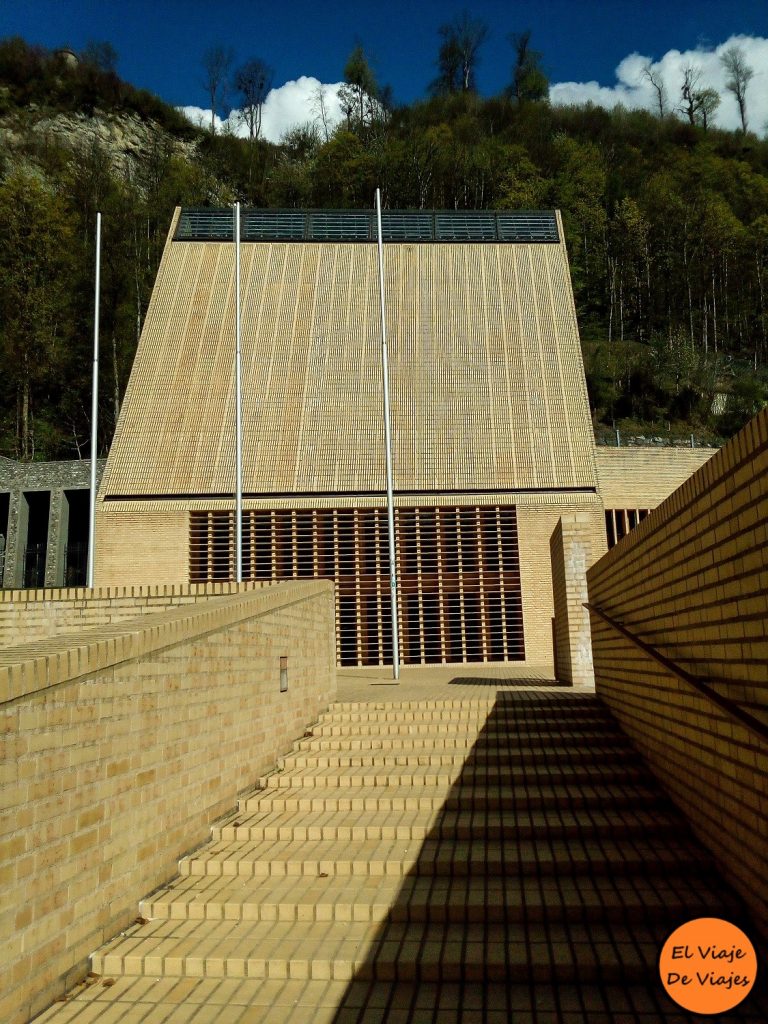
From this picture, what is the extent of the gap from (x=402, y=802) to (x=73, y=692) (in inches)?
94.4

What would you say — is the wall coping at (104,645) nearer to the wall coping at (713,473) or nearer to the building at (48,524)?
the wall coping at (713,473)

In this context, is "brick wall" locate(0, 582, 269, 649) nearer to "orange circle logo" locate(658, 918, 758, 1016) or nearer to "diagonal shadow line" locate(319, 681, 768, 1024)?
"diagonal shadow line" locate(319, 681, 768, 1024)

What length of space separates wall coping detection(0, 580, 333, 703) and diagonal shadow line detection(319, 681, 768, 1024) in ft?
5.46

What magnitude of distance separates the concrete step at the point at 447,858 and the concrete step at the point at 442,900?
0.22 ft

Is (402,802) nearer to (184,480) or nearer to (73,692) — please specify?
(73,692)

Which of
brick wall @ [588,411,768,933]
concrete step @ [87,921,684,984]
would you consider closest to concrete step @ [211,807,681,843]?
brick wall @ [588,411,768,933]

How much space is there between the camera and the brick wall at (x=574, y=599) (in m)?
8.95

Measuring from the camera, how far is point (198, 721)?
4.57m

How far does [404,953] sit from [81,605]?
183 inches

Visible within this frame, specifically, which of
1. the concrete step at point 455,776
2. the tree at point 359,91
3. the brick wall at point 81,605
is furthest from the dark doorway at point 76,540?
the tree at point 359,91

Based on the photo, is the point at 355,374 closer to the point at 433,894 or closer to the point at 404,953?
the point at 433,894

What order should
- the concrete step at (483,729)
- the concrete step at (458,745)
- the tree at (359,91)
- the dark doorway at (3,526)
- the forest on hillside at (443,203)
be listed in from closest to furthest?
the concrete step at (458,745)
the concrete step at (483,729)
the dark doorway at (3,526)
the forest on hillside at (443,203)
the tree at (359,91)

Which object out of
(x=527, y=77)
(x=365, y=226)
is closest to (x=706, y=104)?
(x=527, y=77)

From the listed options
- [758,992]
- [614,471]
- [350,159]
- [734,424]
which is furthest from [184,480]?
[350,159]
